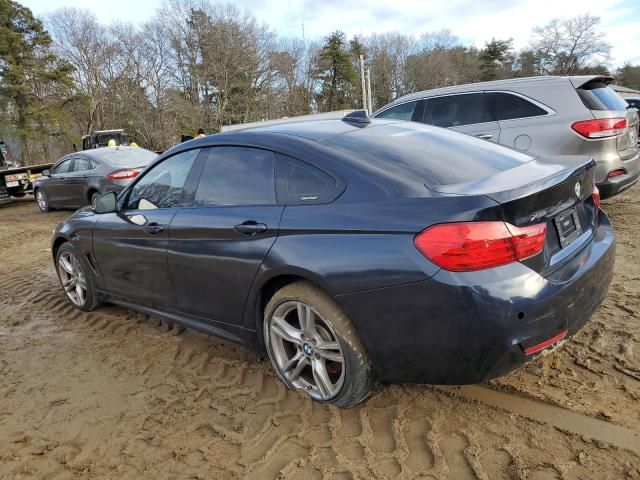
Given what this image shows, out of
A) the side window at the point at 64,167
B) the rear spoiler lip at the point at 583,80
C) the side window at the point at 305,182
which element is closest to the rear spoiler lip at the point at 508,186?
the side window at the point at 305,182

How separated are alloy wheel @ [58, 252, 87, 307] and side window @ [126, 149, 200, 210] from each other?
1.10 metres

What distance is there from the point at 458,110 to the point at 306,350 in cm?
509

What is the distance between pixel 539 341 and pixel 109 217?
331 centimetres

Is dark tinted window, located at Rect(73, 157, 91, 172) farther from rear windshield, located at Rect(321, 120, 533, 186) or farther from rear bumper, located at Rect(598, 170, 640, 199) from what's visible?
rear bumper, located at Rect(598, 170, 640, 199)

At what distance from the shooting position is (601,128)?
5512 millimetres

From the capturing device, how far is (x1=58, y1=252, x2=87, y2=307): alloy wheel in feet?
15.0

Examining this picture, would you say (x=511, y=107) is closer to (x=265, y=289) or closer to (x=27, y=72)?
(x=265, y=289)

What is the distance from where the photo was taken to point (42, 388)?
327 cm

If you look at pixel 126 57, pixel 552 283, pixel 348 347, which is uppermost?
pixel 126 57

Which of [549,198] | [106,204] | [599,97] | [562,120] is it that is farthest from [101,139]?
[549,198]

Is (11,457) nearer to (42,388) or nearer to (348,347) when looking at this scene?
(42,388)

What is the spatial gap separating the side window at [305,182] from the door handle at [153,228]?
3.64 feet

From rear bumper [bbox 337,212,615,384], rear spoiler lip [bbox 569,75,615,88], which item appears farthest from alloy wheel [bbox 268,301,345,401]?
rear spoiler lip [bbox 569,75,615,88]

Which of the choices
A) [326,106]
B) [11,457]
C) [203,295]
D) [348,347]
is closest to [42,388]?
[11,457]
